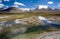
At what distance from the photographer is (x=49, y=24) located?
5.63ft

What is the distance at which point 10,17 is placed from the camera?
173cm

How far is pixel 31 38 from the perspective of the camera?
1649mm

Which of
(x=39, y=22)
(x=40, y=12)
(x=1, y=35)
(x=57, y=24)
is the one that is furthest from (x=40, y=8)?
(x=1, y=35)

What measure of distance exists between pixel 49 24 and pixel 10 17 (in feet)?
2.01

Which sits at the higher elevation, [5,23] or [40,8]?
[40,8]

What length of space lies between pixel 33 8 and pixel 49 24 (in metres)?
0.35

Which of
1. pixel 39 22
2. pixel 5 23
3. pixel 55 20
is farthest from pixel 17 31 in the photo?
pixel 55 20

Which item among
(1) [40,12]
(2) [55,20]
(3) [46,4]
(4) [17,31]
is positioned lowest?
(4) [17,31]

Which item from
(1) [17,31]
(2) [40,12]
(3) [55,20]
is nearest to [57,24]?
(3) [55,20]

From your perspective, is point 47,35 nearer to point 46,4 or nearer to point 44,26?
point 44,26

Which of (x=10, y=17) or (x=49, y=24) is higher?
(x=10, y=17)

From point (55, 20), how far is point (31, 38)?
0.46 m

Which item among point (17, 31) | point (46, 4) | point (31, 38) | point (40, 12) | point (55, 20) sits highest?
point (46, 4)

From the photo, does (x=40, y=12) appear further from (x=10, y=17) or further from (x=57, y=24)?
(x=10, y=17)
